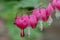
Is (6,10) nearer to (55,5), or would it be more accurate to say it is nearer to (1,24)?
(1,24)

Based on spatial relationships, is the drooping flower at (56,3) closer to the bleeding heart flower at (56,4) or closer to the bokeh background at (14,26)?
the bleeding heart flower at (56,4)

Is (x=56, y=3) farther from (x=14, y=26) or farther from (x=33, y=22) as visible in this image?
(x=14, y=26)

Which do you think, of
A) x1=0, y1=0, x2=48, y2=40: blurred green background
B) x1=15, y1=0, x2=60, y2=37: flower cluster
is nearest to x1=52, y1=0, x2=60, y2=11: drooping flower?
x1=15, y1=0, x2=60, y2=37: flower cluster

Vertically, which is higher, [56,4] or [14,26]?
[56,4]

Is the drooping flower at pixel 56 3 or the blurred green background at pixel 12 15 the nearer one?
the drooping flower at pixel 56 3

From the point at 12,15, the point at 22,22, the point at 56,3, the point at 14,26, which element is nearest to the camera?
the point at 56,3

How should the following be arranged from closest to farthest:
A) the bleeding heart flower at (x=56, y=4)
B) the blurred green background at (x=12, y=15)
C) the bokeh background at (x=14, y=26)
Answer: the bleeding heart flower at (x=56, y=4) → the bokeh background at (x=14, y=26) → the blurred green background at (x=12, y=15)

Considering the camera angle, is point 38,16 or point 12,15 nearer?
point 38,16

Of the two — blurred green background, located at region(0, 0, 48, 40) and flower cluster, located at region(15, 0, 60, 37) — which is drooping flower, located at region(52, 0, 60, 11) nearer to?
flower cluster, located at region(15, 0, 60, 37)

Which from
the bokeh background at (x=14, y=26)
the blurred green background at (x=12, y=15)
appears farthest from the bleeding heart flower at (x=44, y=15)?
the blurred green background at (x=12, y=15)

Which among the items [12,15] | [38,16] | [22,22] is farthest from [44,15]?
[12,15]

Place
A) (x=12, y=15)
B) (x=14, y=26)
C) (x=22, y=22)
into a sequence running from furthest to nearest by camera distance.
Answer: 1. (x=12, y=15)
2. (x=14, y=26)
3. (x=22, y=22)

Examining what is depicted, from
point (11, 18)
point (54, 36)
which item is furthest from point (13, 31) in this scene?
point (54, 36)
